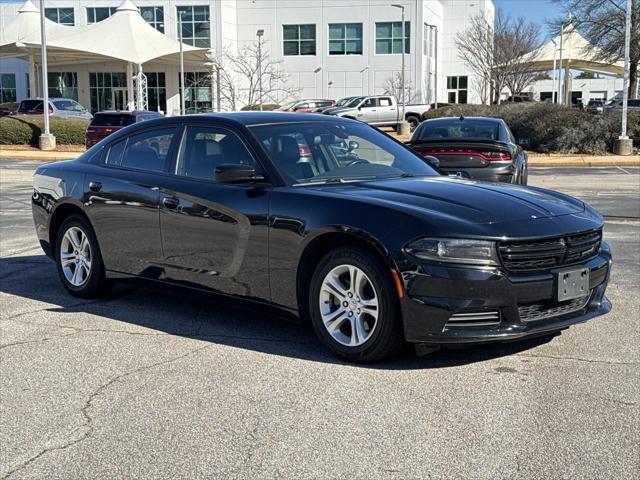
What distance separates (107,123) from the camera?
89.6ft

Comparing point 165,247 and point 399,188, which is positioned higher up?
point 399,188

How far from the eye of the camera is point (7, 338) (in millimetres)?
5926

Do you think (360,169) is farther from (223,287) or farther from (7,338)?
(7,338)

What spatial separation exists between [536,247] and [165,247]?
2883 millimetres

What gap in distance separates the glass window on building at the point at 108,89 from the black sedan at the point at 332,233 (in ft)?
187

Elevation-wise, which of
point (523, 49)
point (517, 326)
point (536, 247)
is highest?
point (523, 49)

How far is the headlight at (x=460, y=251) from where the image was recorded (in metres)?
4.70

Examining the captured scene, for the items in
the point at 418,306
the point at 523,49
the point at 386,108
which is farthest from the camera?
the point at 523,49

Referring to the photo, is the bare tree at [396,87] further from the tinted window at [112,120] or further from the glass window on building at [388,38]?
the tinted window at [112,120]

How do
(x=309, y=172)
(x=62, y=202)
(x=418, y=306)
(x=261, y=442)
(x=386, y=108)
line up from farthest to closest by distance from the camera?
(x=386, y=108), (x=62, y=202), (x=309, y=172), (x=418, y=306), (x=261, y=442)

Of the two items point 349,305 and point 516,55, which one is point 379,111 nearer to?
point 516,55

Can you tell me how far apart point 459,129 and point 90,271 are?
7.86 m

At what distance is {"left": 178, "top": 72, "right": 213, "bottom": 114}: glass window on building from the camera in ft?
200

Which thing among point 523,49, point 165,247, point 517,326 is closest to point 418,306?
point 517,326
